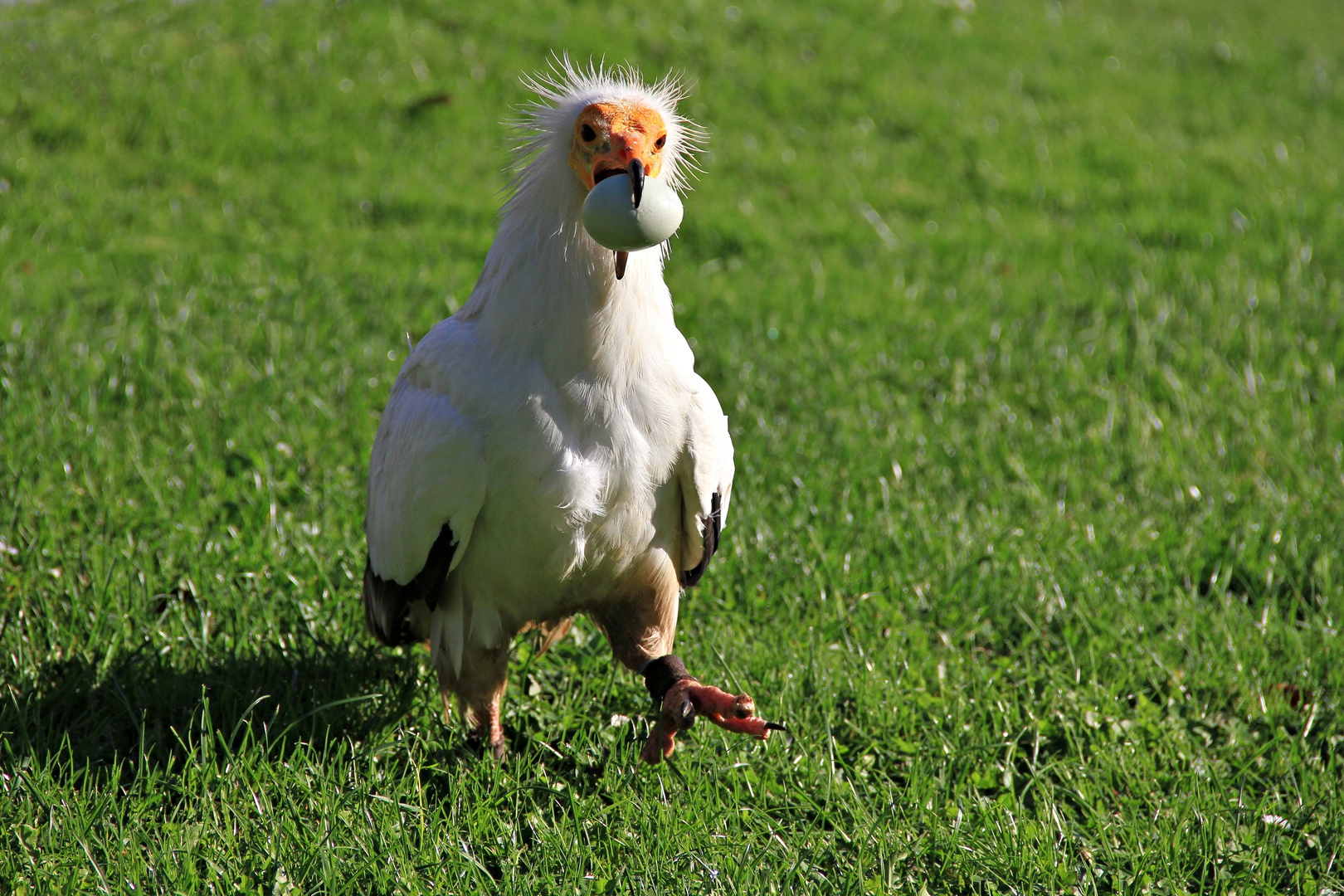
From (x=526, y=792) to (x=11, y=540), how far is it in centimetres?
207

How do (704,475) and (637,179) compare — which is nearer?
(637,179)

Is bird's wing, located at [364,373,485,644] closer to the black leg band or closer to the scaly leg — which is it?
the scaly leg

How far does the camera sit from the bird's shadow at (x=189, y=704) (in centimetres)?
303

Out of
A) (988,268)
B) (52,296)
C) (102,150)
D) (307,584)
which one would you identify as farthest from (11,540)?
(988,268)

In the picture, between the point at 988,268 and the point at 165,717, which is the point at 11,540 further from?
the point at 988,268

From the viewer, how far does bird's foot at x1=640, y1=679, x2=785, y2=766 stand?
9.38ft

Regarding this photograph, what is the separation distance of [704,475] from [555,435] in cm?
48

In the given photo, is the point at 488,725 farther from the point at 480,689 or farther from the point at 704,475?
the point at 704,475

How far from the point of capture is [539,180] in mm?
2830

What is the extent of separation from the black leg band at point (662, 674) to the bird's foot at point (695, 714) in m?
0.08

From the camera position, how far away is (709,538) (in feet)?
10.6

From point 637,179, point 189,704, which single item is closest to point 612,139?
point 637,179

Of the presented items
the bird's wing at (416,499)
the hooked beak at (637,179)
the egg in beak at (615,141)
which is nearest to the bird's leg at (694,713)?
the bird's wing at (416,499)

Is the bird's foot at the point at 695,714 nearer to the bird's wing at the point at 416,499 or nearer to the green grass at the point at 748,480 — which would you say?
the green grass at the point at 748,480
